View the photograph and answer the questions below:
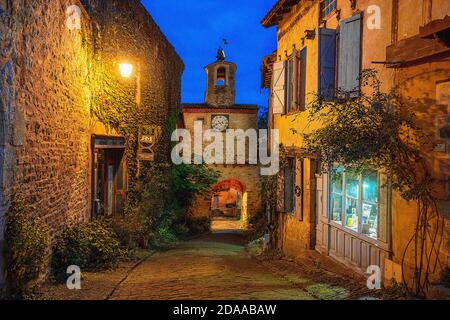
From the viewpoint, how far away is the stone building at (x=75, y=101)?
531 centimetres

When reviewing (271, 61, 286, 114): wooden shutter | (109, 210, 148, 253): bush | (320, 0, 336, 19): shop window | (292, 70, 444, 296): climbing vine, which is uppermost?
(320, 0, 336, 19): shop window

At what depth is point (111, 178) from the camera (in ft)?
38.5

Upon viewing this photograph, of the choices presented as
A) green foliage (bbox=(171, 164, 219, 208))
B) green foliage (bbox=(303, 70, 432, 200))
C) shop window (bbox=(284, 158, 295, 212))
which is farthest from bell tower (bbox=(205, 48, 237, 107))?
green foliage (bbox=(303, 70, 432, 200))

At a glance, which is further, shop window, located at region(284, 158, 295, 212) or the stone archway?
the stone archway

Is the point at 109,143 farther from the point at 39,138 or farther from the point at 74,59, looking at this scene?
the point at 39,138

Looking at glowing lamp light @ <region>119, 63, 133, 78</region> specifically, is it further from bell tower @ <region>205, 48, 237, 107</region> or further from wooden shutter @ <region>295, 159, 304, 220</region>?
bell tower @ <region>205, 48, 237, 107</region>

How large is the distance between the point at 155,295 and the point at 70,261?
2007 millimetres

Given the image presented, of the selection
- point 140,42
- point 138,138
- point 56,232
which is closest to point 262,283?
point 56,232

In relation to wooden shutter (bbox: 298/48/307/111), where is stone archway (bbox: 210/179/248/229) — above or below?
below

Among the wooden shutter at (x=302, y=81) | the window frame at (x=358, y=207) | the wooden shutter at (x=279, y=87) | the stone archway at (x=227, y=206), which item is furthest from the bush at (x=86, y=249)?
the stone archway at (x=227, y=206)

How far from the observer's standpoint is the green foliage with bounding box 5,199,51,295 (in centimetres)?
515

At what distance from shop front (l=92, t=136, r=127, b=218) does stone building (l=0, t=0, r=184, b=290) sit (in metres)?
0.03

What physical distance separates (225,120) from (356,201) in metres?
17.7

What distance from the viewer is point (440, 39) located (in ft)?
16.7
